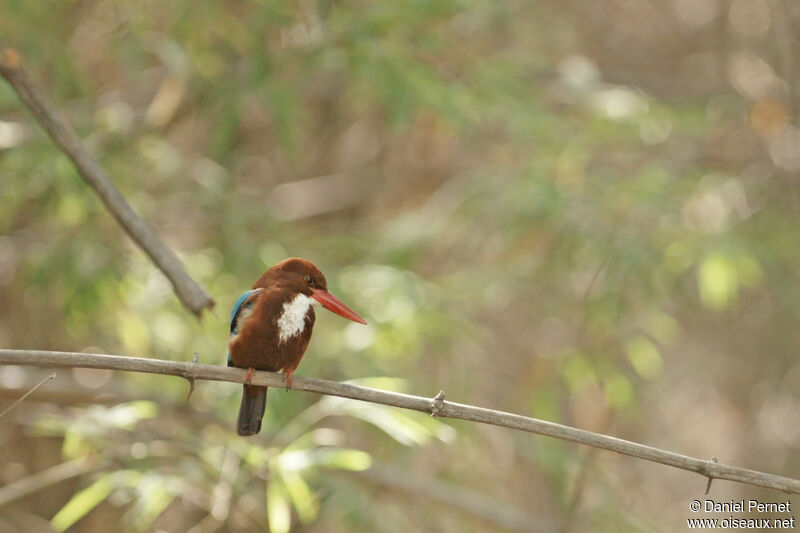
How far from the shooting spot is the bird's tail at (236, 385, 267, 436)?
7.56ft

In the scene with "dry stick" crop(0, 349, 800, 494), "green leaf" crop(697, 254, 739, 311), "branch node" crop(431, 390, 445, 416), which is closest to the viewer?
"dry stick" crop(0, 349, 800, 494)

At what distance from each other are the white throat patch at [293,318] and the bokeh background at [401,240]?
2.57ft

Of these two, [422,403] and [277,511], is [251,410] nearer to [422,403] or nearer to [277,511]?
[277,511]

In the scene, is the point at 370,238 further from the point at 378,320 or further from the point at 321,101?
the point at 321,101

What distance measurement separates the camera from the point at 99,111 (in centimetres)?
430

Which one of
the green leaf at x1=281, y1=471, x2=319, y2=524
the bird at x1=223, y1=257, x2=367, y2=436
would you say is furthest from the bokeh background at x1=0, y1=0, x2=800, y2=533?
the bird at x1=223, y1=257, x2=367, y2=436

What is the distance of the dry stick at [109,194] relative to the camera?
1876mm

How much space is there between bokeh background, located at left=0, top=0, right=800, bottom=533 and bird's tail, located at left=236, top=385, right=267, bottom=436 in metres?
0.52

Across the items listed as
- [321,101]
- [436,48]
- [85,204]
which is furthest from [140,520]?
[321,101]

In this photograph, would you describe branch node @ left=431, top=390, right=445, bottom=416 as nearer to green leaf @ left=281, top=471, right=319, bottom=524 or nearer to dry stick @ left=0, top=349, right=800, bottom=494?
dry stick @ left=0, top=349, right=800, bottom=494

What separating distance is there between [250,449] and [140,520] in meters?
0.44

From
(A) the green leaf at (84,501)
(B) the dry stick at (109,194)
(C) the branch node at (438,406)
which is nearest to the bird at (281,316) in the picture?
(B) the dry stick at (109,194)

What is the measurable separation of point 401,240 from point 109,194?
275 cm

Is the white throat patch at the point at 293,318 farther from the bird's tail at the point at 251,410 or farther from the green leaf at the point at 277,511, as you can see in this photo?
the green leaf at the point at 277,511
